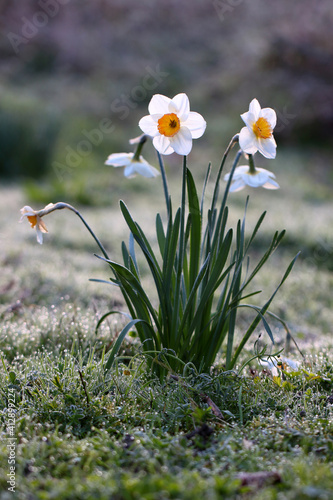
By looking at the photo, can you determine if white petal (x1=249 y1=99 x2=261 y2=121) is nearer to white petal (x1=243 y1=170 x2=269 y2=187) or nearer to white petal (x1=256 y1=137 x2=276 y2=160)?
white petal (x1=256 y1=137 x2=276 y2=160)

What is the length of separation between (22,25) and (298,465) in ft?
60.6

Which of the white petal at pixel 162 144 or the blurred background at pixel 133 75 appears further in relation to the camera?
the blurred background at pixel 133 75

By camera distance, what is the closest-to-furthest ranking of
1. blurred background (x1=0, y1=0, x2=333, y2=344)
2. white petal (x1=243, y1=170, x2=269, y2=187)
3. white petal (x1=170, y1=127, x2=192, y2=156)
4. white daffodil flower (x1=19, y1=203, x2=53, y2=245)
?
white petal (x1=170, y1=127, x2=192, y2=156) < white daffodil flower (x1=19, y1=203, x2=53, y2=245) < white petal (x1=243, y1=170, x2=269, y2=187) < blurred background (x1=0, y1=0, x2=333, y2=344)

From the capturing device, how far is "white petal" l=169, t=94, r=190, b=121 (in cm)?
130

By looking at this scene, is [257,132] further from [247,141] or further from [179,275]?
[179,275]

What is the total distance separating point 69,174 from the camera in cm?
778

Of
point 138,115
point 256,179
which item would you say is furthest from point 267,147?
point 138,115

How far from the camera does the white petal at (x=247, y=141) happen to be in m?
1.31

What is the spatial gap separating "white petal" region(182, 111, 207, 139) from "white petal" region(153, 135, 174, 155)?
0.07 metres

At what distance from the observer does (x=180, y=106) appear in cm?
130

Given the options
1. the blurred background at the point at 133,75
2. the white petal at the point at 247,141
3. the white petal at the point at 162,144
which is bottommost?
the white petal at the point at 162,144

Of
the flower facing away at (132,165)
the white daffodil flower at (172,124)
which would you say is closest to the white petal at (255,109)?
the white daffodil flower at (172,124)

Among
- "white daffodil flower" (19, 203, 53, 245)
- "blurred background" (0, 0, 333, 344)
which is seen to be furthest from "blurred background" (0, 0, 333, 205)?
"white daffodil flower" (19, 203, 53, 245)

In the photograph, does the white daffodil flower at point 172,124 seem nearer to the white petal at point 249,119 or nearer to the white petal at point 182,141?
the white petal at point 182,141
